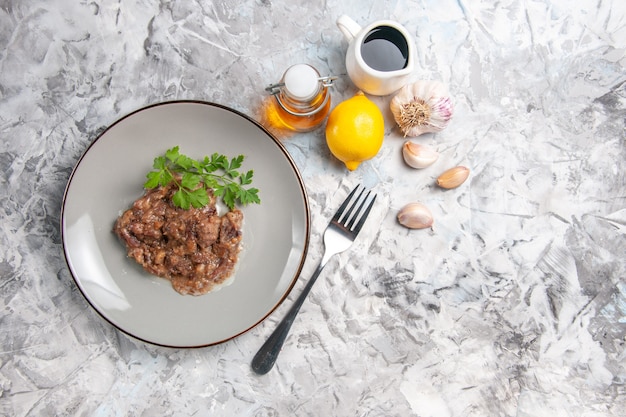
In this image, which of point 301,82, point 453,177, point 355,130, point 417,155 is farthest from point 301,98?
point 453,177

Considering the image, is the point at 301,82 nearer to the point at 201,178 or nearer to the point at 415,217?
the point at 201,178

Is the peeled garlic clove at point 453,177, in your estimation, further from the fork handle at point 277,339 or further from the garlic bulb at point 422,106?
Result: the fork handle at point 277,339

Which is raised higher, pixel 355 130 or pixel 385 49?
pixel 385 49

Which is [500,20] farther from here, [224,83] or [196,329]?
[196,329]

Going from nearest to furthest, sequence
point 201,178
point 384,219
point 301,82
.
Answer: point 301,82, point 201,178, point 384,219

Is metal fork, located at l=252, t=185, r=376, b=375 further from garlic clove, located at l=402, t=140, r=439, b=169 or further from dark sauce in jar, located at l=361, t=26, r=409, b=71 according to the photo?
dark sauce in jar, located at l=361, t=26, r=409, b=71

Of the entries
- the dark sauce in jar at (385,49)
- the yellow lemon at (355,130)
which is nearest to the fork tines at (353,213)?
the yellow lemon at (355,130)

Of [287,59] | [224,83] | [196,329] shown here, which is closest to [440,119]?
[287,59]
